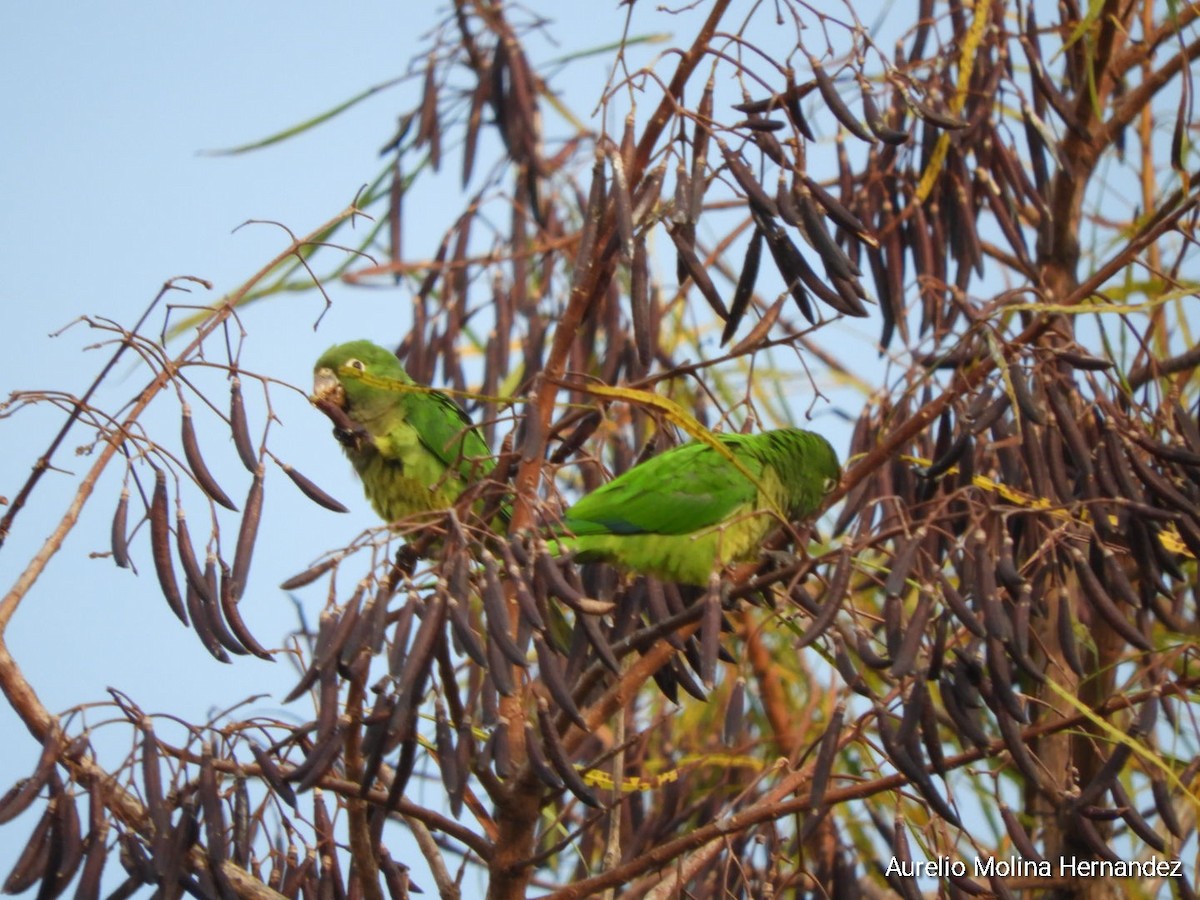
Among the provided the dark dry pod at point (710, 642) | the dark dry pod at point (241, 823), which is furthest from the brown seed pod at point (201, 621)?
the dark dry pod at point (710, 642)

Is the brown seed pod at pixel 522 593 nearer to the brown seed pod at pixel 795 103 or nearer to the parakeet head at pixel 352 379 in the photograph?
the brown seed pod at pixel 795 103

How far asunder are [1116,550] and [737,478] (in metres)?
0.99

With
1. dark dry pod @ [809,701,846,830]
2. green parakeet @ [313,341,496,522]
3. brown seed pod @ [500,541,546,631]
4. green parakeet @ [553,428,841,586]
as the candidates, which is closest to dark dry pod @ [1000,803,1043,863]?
dark dry pod @ [809,701,846,830]

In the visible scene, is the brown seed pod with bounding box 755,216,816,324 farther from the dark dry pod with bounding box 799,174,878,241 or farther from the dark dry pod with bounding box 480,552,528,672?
the dark dry pod with bounding box 480,552,528,672

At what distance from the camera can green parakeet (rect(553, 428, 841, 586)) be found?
9.56 ft

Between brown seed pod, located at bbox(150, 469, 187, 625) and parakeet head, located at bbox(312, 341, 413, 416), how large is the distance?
6.46ft

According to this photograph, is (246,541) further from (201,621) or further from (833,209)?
(833,209)

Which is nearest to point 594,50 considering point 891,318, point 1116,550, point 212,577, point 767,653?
point 891,318

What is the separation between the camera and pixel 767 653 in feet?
14.2

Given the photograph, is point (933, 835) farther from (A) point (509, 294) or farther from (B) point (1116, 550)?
(A) point (509, 294)

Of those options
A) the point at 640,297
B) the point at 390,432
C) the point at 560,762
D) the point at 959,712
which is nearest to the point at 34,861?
the point at 560,762

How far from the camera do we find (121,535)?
73.7 inches

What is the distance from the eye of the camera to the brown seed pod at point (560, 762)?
1822 mm

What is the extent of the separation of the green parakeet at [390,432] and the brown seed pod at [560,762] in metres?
1.94
